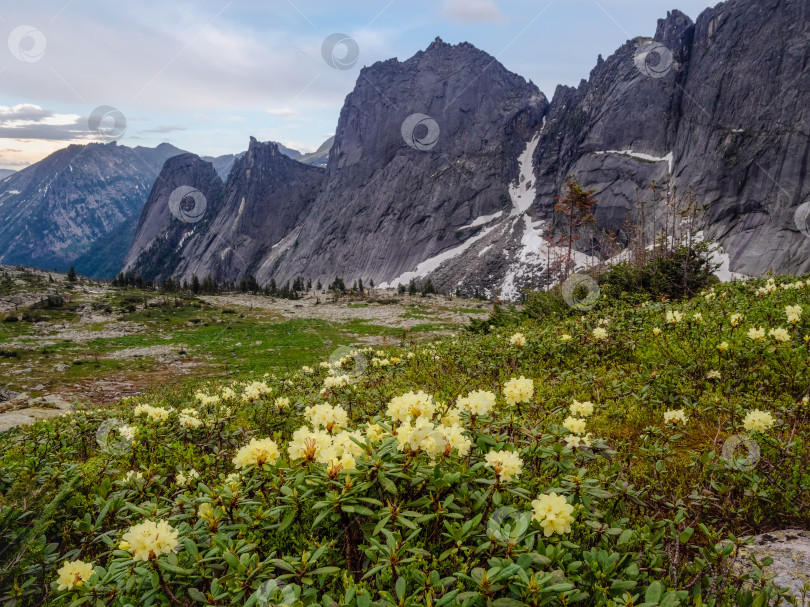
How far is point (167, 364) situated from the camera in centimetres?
2297

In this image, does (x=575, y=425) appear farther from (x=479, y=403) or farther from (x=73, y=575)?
(x=73, y=575)

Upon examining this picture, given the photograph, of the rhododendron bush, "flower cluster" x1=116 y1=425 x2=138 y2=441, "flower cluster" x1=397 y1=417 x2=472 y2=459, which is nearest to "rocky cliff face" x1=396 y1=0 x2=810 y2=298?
the rhododendron bush

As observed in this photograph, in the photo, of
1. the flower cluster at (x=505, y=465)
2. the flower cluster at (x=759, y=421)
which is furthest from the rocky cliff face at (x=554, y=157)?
the flower cluster at (x=505, y=465)

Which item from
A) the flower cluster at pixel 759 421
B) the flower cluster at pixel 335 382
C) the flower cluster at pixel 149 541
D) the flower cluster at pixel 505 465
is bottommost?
the flower cluster at pixel 335 382

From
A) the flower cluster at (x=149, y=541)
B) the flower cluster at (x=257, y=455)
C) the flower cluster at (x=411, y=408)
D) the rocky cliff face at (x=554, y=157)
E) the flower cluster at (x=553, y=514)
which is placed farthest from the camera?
the rocky cliff face at (x=554, y=157)

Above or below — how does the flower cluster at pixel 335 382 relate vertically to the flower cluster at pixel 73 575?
above

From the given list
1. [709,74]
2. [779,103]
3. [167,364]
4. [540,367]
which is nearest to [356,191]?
[709,74]

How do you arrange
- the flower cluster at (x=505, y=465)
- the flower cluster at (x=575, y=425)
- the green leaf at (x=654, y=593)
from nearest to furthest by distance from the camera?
1. the green leaf at (x=654, y=593)
2. the flower cluster at (x=505, y=465)
3. the flower cluster at (x=575, y=425)

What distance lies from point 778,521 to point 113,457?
6.54 metres

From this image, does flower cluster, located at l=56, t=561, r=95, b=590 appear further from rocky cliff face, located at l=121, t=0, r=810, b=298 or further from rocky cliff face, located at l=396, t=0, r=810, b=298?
rocky cliff face, located at l=396, t=0, r=810, b=298

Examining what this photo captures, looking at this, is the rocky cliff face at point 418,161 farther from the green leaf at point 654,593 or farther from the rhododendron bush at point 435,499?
the green leaf at point 654,593

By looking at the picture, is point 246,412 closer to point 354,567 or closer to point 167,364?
point 354,567

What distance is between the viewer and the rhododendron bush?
2.21 m

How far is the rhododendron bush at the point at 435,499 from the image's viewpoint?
2.21m
